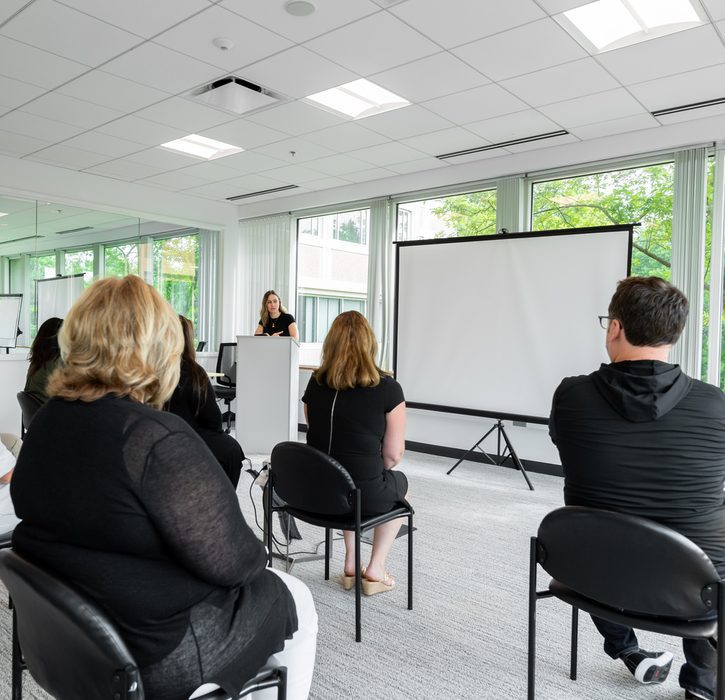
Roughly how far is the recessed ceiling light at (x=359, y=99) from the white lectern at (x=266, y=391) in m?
1.98

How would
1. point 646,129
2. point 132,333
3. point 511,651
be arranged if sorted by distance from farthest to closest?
1. point 646,129
2. point 511,651
3. point 132,333

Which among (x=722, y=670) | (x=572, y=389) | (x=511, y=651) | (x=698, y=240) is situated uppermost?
(x=698, y=240)

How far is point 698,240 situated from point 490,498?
2.50 meters

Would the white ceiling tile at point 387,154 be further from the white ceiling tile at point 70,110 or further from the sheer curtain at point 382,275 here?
the white ceiling tile at point 70,110

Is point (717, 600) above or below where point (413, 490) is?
above

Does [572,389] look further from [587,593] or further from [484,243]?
[484,243]

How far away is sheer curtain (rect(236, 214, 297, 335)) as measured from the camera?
741 cm

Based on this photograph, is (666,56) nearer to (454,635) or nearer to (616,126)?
(616,126)

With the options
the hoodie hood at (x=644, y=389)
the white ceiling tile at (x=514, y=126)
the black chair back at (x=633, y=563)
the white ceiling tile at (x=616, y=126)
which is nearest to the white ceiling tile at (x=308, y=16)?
the white ceiling tile at (x=514, y=126)

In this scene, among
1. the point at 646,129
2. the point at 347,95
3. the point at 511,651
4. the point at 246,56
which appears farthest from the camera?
the point at 646,129

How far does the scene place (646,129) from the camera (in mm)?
4738

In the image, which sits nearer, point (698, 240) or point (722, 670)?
point (722, 670)

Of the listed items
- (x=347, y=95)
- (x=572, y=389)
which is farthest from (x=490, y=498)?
(x=347, y=95)

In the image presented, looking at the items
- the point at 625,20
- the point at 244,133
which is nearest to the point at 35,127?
the point at 244,133
